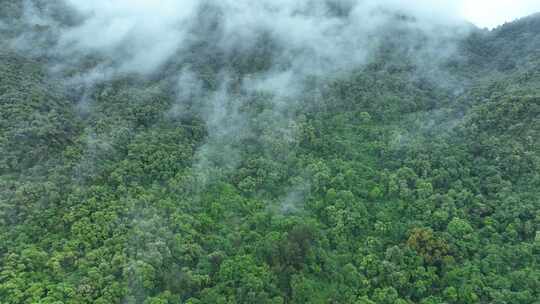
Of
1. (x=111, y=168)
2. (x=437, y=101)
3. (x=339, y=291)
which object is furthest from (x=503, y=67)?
(x=111, y=168)

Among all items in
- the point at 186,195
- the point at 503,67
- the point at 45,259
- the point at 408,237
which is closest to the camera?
the point at 45,259

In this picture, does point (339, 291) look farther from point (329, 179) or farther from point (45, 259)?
point (45, 259)

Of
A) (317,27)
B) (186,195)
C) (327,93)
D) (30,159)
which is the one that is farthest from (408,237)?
A: (317,27)

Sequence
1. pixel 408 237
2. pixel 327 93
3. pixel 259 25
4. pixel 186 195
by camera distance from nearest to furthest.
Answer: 1. pixel 408 237
2. pixel 186 195
3. pixel 327 93
4. pixel 259 25

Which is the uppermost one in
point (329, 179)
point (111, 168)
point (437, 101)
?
point (437, 101)

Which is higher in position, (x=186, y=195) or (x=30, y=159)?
(x=30, y=159)

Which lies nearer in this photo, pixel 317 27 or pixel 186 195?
pixel 186 195
